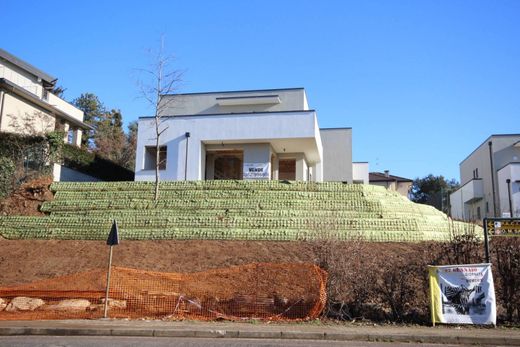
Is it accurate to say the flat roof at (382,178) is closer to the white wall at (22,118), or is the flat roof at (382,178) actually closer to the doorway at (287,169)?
the doorway at (287,169)

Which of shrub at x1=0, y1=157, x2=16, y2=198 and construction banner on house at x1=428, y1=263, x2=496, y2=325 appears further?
shrub at x1=0, y1=157, x2=16, y2=198

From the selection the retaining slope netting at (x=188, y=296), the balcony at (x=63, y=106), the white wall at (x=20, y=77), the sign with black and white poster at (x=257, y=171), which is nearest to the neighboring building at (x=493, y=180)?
the sign with black and white poster at (x=257, y=171)

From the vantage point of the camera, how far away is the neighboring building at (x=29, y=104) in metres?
29.9

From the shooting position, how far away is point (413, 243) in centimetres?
1706

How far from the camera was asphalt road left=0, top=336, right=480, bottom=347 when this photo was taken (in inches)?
353

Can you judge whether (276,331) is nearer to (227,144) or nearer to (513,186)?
(227,144)

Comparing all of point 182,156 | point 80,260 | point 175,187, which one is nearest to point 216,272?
point 80,260

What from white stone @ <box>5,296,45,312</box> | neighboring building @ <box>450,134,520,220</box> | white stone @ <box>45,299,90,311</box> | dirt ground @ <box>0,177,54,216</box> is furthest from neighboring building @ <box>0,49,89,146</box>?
neighboring building @ <box>450,134,520,220</box>

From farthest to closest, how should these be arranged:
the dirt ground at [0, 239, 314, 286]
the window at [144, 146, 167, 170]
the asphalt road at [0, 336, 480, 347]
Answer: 1. the window at [144, 146, 167, 170]
2. the dirt ground at [0, 239, 314, 286]
3. the asphalt road at [0, 336, 480, 347]

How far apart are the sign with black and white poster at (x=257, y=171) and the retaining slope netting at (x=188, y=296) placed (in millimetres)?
17266

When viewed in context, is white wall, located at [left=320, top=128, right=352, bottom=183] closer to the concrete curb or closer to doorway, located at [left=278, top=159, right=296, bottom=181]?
doorway, located at [left=278, top=159, right=296, bottom=181]

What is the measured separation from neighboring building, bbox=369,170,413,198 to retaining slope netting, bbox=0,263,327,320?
50.4m

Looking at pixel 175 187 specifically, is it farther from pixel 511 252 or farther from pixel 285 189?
pixel 511 252

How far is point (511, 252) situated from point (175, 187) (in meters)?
14.7
